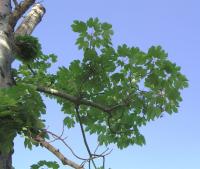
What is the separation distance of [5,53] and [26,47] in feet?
4.61

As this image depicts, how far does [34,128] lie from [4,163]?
49 centimetres

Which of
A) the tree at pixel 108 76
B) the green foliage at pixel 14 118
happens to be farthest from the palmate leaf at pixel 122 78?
the green foliage at pixel 14 118

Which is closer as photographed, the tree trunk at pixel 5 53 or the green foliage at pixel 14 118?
the green foliage at pixel 14 118

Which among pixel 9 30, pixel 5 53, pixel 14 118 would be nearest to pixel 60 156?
pixel 14 118

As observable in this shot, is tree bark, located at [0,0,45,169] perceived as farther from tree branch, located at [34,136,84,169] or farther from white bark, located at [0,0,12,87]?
tree branch, located at [34,136,84,169]

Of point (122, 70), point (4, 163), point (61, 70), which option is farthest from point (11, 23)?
point (4, 163)

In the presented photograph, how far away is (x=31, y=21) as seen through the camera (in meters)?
7.90

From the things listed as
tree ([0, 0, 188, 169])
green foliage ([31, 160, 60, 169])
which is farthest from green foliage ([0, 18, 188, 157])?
green foliage ([31, 160, 60, 169])

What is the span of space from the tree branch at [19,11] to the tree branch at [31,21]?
36 cm

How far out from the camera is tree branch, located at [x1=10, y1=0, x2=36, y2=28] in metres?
6.57

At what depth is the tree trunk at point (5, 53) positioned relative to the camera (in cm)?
440

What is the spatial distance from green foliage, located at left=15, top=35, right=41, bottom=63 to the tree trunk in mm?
424

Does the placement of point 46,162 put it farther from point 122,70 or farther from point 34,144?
point 122,70

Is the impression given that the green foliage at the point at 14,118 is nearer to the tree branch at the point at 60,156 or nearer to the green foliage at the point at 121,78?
the tree branch at the point at 60,156
